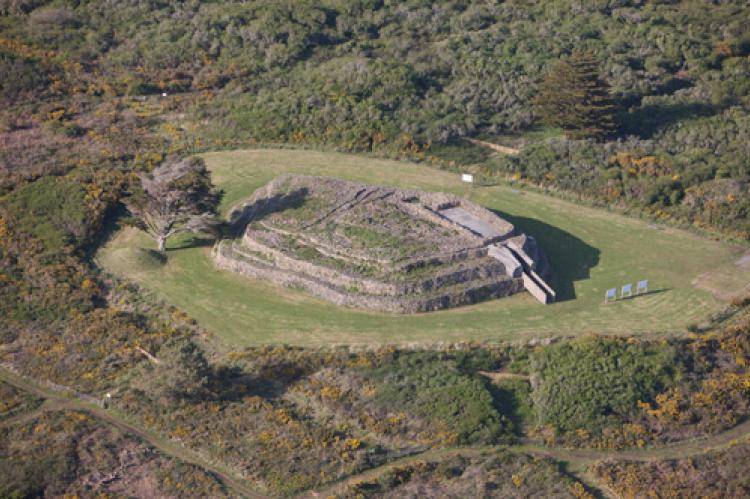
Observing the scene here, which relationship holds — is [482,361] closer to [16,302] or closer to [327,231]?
[327,231]

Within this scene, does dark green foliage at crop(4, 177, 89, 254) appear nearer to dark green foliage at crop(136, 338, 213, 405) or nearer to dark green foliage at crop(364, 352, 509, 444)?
dark green foliage at crop(136, 338, 213, 405)

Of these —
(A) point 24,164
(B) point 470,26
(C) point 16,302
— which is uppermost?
(B) point 470,26

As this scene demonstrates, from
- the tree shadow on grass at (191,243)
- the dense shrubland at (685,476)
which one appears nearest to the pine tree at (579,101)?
the tree shadow on grass at (191,243)

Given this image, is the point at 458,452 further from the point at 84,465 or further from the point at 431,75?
the point at 431,75

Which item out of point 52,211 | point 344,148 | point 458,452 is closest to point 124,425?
point 458,452

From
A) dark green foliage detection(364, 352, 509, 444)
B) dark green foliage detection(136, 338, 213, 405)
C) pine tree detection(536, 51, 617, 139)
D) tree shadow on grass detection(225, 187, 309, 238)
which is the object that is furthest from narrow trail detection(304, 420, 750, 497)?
pine tree detection(536, 51, 617, 139)

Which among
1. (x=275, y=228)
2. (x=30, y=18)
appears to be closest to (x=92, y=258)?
(x=275, y=228)
